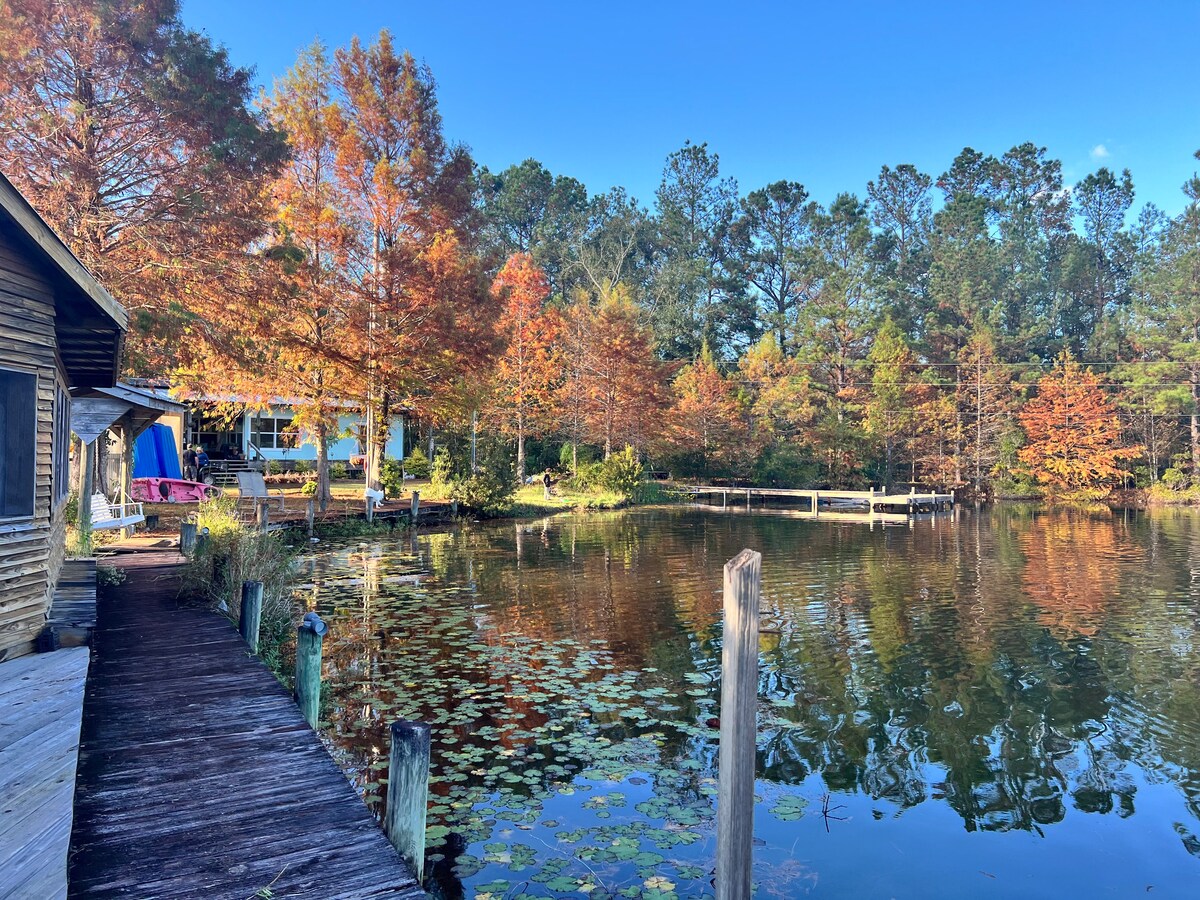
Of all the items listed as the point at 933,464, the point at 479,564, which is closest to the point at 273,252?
the point at 479,564

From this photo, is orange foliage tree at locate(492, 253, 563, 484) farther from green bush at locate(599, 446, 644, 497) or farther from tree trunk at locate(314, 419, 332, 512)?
tree trunk at locate(314, 419, 332, 512)

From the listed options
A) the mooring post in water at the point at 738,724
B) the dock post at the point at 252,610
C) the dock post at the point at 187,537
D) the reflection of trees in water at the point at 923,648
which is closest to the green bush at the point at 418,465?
the reflection of trees in water at the point at 923,648

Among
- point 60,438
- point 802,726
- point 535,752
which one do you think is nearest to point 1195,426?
point 802,726

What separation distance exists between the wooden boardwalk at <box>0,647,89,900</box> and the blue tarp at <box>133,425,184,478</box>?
739 inches

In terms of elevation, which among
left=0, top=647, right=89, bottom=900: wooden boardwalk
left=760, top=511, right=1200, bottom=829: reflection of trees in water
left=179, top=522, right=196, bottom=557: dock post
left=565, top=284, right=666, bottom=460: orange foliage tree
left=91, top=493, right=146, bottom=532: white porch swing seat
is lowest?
left=760, top=511, right=1200, bottom=829: reflection of trees in water

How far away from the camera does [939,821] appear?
5.64 metres

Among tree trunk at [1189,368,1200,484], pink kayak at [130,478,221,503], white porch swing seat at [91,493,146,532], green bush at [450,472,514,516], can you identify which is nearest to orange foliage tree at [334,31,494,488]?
green bush at [450,472,514,516]

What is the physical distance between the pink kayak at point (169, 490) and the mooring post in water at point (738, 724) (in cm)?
2158

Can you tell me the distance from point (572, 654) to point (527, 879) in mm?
4837

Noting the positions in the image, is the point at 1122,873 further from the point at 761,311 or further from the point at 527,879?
the point at 761,311

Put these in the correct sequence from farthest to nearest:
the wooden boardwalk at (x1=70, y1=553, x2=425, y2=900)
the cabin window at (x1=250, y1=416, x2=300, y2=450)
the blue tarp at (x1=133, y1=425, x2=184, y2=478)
→ the cabin window at (x1=250, y1=416, x2=300, y2=450) < the blue tarp at (x1=133, y1=425, x2=184, y2=478) < the wooden boardwalk at (x1=70, y1=553, x2=425, y2=900)

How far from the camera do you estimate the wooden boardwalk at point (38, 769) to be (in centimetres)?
330

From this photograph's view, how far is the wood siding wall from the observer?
636 cm

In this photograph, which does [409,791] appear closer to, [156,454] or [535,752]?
[535,752]
